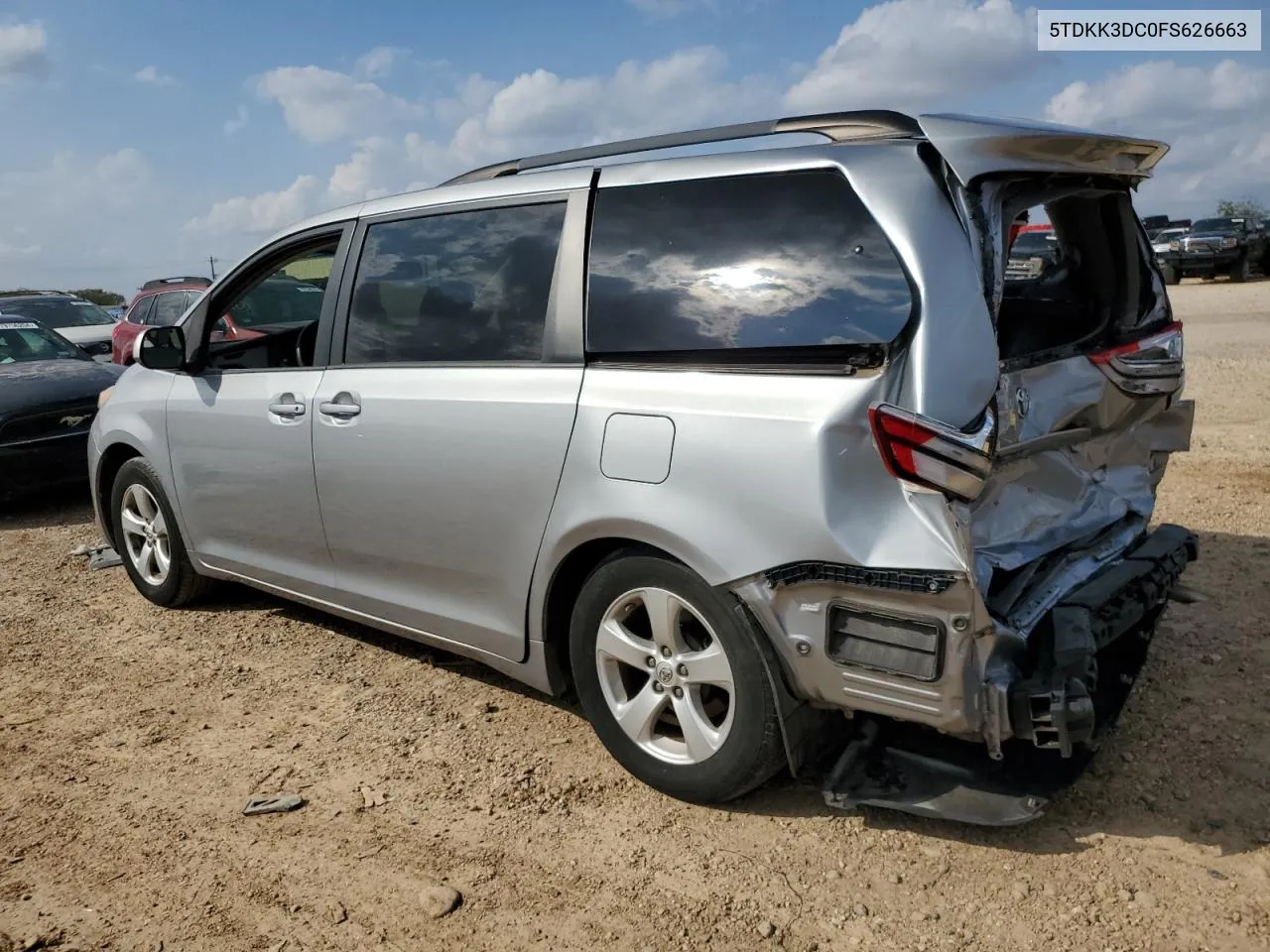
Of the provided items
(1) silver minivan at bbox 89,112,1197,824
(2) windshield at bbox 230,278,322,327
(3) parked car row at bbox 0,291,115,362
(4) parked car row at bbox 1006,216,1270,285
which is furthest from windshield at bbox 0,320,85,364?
(4) parked car row at bbox 1006,216,1270,285

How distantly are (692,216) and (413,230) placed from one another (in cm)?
135

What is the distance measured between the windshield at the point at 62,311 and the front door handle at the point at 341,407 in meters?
13.6

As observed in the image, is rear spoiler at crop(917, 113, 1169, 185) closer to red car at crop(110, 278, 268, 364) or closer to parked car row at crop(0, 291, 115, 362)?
red car at crop(110, 278, 268, 364)

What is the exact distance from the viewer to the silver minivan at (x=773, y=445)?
269 cm

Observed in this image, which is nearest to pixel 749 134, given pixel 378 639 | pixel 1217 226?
pixel 378 639

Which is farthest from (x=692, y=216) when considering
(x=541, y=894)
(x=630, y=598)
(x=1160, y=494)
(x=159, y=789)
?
(x=1160, y=494)

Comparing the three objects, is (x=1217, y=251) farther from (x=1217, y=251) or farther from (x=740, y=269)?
(x=740, y=269)

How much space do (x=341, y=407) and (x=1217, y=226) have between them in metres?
30.9

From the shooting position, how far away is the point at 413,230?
4.03 meters

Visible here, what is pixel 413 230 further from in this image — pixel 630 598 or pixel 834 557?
pixel 834 557

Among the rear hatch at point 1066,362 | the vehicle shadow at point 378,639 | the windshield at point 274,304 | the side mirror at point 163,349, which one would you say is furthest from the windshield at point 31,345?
the rear hatch at point 1066,362

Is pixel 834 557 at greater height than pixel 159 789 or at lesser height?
greater

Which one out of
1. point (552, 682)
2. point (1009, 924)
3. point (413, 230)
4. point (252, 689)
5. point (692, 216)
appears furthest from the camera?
point (252, 689)

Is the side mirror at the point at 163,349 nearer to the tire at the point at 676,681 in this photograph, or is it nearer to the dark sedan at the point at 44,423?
the tire at the point at 676,681
